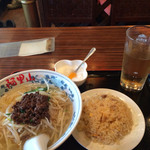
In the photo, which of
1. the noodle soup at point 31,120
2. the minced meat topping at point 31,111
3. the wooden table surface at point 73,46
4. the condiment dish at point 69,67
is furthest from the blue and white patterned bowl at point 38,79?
the wooden table surface at point 73,46

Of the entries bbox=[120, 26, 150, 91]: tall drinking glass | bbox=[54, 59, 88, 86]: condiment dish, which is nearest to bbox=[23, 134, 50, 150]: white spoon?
bbox=[54, 59, 88, 86]: condiment dish

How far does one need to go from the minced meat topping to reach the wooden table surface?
529 mm

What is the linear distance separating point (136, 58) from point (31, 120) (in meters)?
0.65

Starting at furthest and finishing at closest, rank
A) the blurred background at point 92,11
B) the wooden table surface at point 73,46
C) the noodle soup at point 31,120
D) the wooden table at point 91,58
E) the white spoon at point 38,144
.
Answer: the blurred background at point 92,11 → the wooden table surface at point 73,46 → the wooden table at point 91,58 → the noodle soup at point 31,120 → the white spoon at point 38,144

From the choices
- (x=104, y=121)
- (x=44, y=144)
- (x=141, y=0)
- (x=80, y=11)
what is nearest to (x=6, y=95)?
(x=44, y=144)

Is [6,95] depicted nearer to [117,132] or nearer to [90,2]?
[117,132]

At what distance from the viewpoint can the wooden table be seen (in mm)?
957

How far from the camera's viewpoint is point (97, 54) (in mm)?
1310

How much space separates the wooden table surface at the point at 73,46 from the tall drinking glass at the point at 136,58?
0.67 feet

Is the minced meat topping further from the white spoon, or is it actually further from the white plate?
the white plate

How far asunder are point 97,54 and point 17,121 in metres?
0.86

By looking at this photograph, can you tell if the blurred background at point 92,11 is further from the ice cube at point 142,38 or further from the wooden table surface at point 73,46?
the ice cube at point 142,38

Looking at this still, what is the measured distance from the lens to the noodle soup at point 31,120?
675 mm

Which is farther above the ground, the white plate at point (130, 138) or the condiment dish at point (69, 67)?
the condiment dish at point (69, 67)
